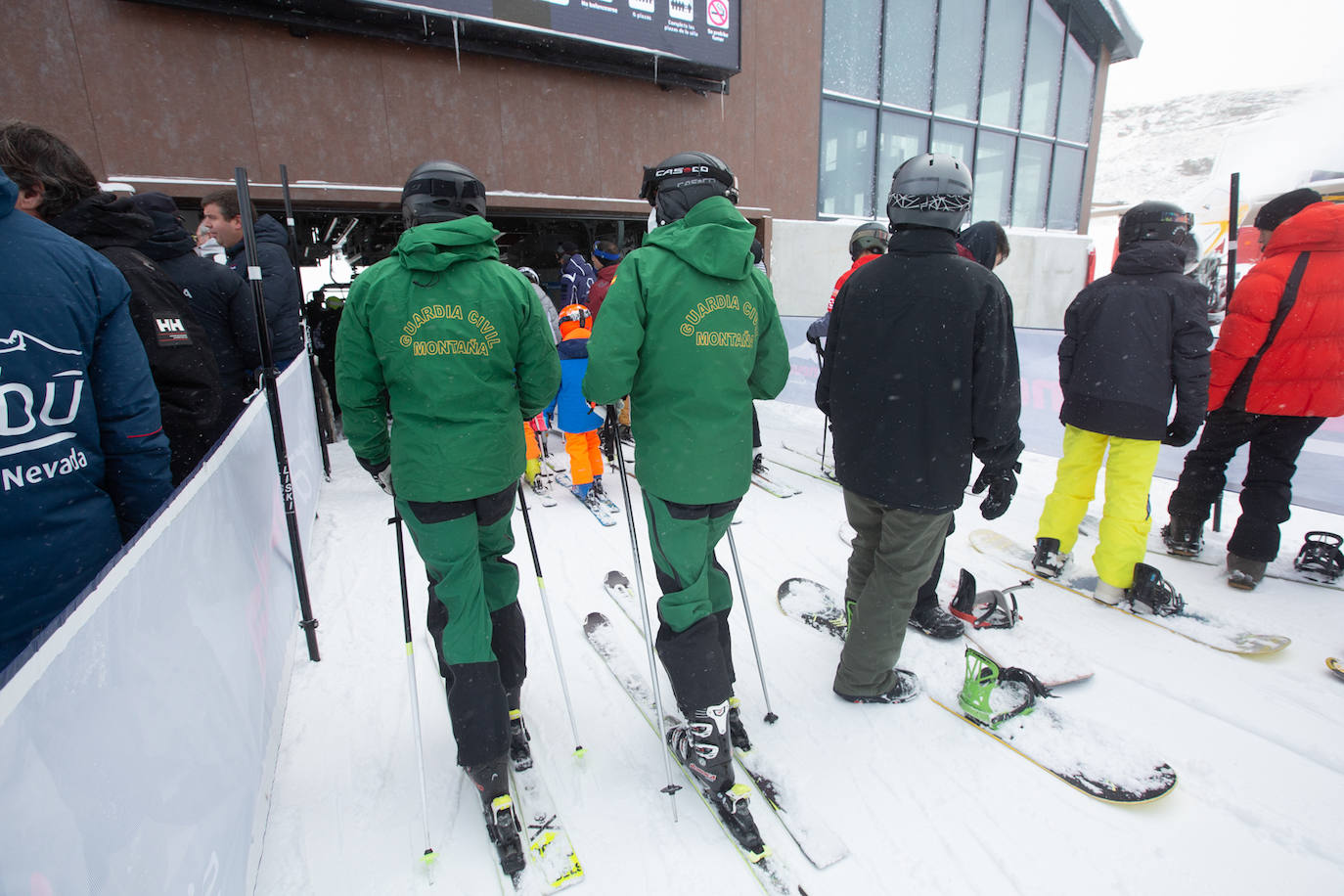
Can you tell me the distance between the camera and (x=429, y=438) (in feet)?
6.20

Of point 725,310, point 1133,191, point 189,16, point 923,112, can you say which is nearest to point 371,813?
point 725,310

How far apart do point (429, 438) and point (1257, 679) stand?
3700 mm

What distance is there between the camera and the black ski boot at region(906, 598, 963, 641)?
3.10 metres

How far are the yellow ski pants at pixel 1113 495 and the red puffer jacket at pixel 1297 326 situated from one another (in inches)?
33.1

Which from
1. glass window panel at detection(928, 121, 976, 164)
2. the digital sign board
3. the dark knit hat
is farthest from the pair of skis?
glass window panel at detection(928, 121, 976, 164)

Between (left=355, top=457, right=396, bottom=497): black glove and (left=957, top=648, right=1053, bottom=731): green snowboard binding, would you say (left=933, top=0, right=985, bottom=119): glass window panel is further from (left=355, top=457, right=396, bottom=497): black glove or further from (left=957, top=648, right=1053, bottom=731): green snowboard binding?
(left=355, top=457, right=396, bottom=497): black glove

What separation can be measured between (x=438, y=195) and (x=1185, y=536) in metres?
4.75

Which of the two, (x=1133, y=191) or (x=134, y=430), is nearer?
(x=134, y=430)

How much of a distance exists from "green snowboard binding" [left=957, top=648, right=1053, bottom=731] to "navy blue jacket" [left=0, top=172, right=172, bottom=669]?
2996mm

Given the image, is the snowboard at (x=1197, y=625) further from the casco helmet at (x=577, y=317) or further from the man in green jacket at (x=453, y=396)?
the casco helmet at (x=577, y=317)

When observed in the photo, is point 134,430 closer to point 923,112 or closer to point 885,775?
point 885,775

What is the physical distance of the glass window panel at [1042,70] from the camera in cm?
1377

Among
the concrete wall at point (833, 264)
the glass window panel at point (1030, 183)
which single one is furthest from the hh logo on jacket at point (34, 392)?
the glass window panel at point (1030, 183)

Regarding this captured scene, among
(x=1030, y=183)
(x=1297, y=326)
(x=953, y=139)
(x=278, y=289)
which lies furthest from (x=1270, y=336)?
(x=1030, y=183)
